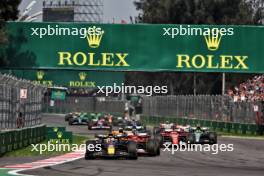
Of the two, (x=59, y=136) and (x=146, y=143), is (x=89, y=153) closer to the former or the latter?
(x=146, y=143)

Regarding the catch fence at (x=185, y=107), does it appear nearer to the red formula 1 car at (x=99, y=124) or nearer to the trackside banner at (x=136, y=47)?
the red formula 1 car at (x=99, y=124)

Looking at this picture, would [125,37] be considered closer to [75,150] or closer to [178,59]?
[178,59]

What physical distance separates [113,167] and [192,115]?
45.2 meters

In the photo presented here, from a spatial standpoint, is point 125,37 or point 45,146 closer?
point 45,146

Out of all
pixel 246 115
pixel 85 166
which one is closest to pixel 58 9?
pixel 246 115

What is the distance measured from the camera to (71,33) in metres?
34.2

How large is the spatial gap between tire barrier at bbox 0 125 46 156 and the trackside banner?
310 cm

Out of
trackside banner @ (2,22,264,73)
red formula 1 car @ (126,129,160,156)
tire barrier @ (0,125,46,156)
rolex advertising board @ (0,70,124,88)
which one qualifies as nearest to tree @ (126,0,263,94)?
rolex advertising board @ (0,70,124,88)

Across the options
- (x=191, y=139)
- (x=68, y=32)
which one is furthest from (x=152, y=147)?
(x=68, y=32)

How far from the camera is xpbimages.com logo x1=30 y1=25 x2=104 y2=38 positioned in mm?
34062

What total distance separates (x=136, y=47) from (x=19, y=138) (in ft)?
31.0

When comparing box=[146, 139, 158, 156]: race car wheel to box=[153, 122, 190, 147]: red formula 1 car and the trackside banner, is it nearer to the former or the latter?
box=[153, 122, 190, 147]: red formula 1 car

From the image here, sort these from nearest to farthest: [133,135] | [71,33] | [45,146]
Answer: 1. [133,135]
2. [45,146]
3. [71,33]

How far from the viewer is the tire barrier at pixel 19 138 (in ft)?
76.2
